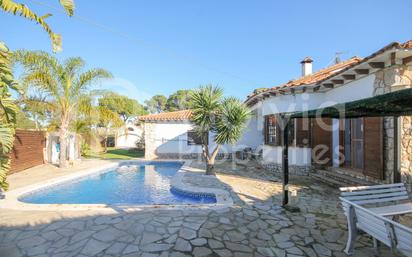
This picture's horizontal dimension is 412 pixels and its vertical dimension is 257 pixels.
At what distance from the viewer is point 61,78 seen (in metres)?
14.9

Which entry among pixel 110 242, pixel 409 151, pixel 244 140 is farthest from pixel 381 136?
pixel 244 140

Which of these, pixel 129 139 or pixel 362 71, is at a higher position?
pixel 362 71

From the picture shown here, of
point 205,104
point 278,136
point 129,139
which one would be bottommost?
point 129,139

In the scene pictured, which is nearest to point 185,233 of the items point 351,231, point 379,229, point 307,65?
point 351,231

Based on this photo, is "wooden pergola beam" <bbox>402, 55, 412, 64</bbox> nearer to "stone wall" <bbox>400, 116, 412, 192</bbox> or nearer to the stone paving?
"stone wall" <bbox>400, 116, 412, 192</bbox>

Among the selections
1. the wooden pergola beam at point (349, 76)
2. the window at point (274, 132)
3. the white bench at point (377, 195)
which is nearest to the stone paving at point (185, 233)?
the white bench at point (377, 195)

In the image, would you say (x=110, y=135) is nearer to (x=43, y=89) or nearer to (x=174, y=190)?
(x=43, y=89)

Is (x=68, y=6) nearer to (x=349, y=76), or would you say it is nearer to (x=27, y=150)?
(x=349, y=76)

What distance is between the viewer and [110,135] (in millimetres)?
38531

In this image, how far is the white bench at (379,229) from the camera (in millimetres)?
3382

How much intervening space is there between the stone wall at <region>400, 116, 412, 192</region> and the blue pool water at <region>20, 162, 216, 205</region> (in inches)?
268

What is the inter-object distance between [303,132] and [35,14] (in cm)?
1304

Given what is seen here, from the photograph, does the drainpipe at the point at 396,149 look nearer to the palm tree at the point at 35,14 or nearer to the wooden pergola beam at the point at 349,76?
the wooden pergola beam at the point at 349,76

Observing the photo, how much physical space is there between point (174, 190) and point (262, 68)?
667 inches
